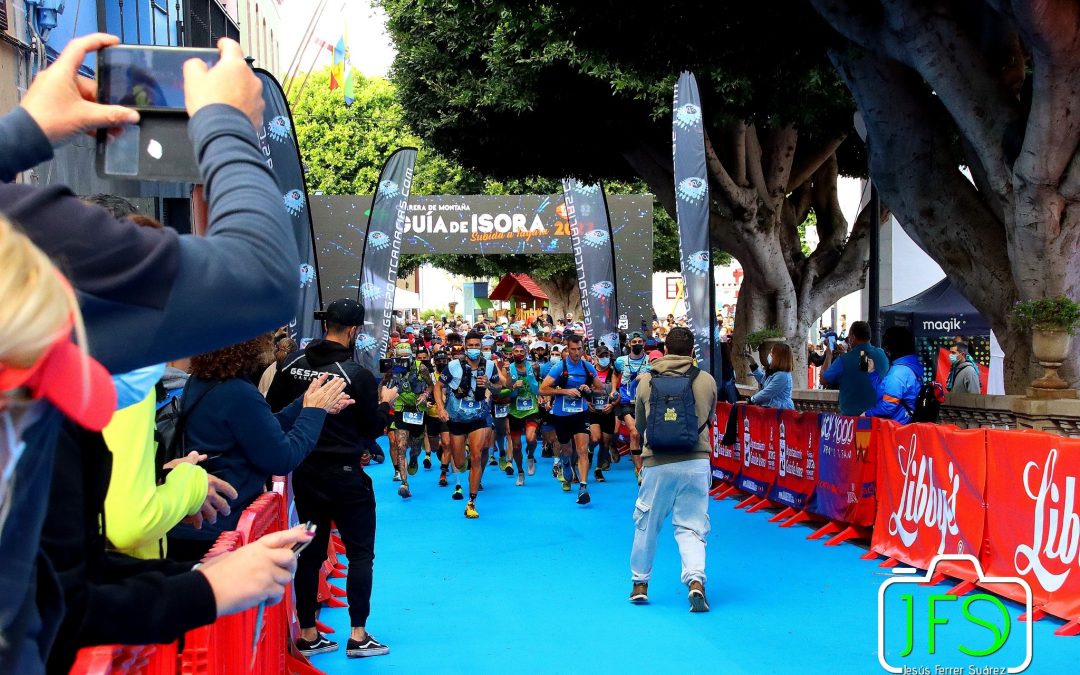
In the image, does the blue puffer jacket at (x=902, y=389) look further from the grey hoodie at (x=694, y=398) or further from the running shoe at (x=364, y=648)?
the running shoe at (x=364, y=648)

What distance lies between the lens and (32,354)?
128 centimetres

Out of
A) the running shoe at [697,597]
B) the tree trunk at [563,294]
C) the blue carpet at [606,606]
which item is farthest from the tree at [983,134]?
the tree trunk at [563,294]

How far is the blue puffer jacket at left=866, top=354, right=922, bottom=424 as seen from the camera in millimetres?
10977

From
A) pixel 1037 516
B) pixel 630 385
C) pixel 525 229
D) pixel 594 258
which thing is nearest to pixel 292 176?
pixel 630 385

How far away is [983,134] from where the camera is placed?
10812mm

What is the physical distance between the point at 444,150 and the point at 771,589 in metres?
15.6

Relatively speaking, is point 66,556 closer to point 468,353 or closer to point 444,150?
point 468,353

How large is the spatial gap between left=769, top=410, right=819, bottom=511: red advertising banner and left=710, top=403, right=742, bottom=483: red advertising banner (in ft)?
5.12

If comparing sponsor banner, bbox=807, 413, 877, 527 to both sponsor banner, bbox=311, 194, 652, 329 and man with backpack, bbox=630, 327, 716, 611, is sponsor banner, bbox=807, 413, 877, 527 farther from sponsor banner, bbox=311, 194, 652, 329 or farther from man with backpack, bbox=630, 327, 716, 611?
sponsor banner, bbox=311, 194, 652, 329

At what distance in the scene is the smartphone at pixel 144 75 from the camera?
204 cm

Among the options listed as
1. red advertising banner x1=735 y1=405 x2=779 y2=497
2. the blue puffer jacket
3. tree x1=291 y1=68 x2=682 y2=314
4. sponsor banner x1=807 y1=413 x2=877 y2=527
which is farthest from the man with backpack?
tree x1=291 y1=68 x2=682 y2=314

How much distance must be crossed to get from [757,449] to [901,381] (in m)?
3.48

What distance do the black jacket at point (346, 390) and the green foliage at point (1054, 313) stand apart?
6.07 meters

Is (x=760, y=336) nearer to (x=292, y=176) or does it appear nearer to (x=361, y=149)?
(x=292, y=176)
